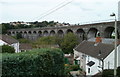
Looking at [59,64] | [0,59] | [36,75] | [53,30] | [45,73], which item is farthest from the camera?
[53,30]

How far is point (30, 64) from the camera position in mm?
6648

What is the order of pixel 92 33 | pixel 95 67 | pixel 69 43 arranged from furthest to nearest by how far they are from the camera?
pixel 92 33, pixel 69 43, pixel 95 67

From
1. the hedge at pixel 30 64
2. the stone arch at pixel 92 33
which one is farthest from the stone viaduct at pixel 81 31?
the hedge at pixel 30 64

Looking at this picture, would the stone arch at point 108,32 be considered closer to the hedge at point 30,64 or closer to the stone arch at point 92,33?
the stone arch at point 92,33

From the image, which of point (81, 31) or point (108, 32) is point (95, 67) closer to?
point (108, 32)

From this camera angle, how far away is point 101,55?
63.9ft

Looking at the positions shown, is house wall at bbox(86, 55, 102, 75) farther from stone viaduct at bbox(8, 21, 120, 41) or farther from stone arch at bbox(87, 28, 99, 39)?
stone arch at bbox(87, 28, 99, 39)

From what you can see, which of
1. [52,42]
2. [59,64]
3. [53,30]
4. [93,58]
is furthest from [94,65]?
[53,30]

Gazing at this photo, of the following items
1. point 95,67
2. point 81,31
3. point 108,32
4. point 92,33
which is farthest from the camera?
point 81,31

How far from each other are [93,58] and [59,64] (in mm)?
12301

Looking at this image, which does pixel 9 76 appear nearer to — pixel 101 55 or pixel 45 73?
pixel 45 73

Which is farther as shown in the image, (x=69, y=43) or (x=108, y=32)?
(x=69, y=43)

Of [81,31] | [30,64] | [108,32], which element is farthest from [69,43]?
[30,64]

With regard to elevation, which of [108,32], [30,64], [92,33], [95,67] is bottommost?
[95,67]
